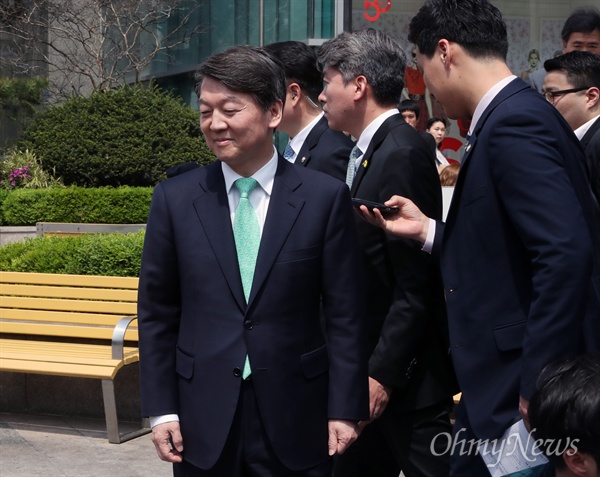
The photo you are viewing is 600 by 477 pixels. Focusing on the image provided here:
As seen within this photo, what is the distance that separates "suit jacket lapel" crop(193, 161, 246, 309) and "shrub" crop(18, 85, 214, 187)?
528 inches

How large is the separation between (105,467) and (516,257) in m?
3.55

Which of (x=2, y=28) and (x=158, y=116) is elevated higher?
(x=2, y=28)

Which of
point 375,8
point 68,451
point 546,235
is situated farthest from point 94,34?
point 546,235

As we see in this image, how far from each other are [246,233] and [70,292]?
401 centimetres

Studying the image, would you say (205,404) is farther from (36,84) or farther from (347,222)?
(36,84)

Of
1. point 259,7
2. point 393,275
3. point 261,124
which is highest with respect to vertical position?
point 259,7

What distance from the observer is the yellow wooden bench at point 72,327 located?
6051mm

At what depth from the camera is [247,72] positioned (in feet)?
9.96

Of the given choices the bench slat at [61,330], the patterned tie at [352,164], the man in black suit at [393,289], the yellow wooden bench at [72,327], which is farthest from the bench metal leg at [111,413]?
the patterned tie at [352,164]

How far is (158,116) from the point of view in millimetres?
16812

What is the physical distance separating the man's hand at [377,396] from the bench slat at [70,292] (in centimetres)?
326

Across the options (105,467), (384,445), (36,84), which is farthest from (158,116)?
(384,445)

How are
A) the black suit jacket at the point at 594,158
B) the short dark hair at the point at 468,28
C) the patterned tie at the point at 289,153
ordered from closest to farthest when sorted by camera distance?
the short dark hair at the point at 468,28 < the black suit jacket at the point at 594,158 < the patterned tie at the point at 289,153

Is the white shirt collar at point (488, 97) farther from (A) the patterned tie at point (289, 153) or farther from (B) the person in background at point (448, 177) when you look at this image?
(B) the person in background at point (448, 177)
